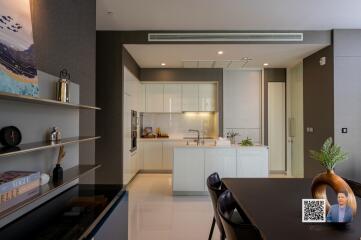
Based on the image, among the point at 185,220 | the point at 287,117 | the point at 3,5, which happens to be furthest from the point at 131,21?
the point at 287,117

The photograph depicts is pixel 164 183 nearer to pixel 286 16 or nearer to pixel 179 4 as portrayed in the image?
pixel 179 4

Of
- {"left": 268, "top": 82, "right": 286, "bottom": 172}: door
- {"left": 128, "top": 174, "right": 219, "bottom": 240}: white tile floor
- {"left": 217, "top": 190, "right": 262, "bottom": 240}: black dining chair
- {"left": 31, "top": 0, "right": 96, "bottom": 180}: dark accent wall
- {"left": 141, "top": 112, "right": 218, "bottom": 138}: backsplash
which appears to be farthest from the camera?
{"left": 141, "top": 112, "right": 218, "bottom": 138}: backsplash

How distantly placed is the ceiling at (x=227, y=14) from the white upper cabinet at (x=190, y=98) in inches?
100

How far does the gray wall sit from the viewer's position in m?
4.52

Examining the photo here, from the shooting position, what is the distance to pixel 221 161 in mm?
4578

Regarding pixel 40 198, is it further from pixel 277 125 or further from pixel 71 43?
pixel 277 125

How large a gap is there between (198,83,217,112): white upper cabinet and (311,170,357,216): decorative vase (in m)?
5.24

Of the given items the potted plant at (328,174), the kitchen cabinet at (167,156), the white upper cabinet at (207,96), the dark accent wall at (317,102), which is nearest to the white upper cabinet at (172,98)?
the white upper cabinet at (207,96)

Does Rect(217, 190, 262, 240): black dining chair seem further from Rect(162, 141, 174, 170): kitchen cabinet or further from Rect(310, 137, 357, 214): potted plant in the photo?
Rect(162, 141, 174, 170): kitchen cabinet

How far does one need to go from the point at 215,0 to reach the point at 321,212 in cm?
304

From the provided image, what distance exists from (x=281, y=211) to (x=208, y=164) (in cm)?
293

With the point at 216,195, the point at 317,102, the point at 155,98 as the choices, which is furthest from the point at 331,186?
the point at 155,98

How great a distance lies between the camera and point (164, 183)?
18.3 ft

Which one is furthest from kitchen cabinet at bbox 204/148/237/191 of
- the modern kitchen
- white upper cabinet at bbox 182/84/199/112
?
white upper cabinet at bbox 182/84/199/112
